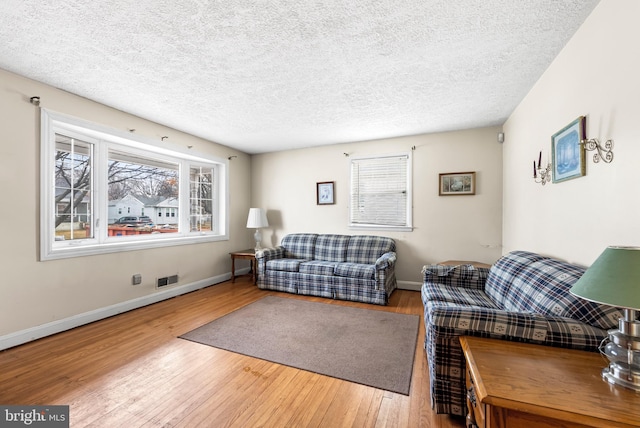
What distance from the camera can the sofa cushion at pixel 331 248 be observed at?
4309mm

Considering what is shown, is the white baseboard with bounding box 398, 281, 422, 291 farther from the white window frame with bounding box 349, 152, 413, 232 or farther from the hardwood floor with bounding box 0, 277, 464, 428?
the hardwood floor with bounding box 0, 277, 464, 428

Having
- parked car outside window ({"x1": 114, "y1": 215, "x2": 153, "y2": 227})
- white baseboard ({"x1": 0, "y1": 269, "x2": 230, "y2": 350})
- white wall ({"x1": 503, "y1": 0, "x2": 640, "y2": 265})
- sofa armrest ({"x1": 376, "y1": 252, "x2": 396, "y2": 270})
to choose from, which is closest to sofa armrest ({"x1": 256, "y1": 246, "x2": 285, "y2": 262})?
white baseboard ({"x1": 0, "y1": 269, "x2": 230, "y2": 350})

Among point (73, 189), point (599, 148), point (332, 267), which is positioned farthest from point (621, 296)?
point (73, 189)

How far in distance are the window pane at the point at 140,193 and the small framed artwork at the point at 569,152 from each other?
15.0 ft

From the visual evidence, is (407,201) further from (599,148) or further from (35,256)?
(35,256)

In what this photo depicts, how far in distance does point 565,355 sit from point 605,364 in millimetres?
122

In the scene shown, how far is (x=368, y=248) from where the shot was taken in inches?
164

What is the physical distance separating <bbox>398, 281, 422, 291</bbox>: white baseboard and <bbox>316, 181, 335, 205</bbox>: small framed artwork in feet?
5.75

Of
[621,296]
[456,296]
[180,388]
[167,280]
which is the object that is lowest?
[180,388]

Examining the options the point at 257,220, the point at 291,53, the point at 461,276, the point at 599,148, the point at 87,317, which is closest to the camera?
the point at 599,148

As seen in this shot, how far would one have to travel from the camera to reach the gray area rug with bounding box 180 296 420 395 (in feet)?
6.72

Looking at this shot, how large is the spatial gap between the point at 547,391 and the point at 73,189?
13.6 feet

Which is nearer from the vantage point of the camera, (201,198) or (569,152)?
(569,152)

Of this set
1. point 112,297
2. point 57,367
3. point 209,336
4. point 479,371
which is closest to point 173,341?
point 209,336
